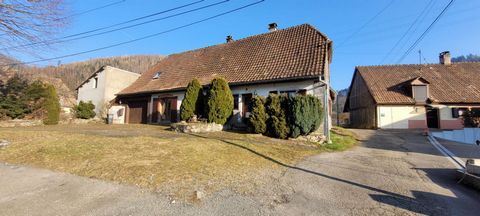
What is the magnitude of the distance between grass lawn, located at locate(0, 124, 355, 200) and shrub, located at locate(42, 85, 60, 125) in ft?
28.3

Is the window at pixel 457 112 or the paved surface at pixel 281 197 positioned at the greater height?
the window at pixel 457 112

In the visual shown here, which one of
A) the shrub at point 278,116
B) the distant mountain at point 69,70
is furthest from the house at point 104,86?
the shrub at point 278,116

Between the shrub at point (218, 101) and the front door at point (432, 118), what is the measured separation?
20713mm

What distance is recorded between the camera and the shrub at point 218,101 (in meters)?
13.3

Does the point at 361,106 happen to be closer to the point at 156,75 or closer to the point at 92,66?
the point at 156,75

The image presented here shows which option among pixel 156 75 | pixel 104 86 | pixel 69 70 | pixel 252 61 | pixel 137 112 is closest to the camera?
pixel 252 61

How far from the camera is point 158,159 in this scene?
665 centimetres

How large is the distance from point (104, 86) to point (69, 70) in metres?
35.8

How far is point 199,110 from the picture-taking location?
1449 centimetres

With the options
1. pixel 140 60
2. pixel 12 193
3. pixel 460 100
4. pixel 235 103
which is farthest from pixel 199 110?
pixel 140 60

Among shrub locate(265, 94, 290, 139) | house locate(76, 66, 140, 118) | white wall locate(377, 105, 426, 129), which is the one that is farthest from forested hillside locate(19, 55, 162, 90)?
white wall locate(377, 105, 426, 129)

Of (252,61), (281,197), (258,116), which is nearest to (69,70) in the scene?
(252,61)

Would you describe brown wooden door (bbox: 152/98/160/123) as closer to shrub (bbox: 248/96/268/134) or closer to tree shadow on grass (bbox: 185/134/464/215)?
shrub (bbox: 248/96/268/134)

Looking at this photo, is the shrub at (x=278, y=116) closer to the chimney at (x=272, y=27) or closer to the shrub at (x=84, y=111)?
the chimney at (x=272, y=27)
